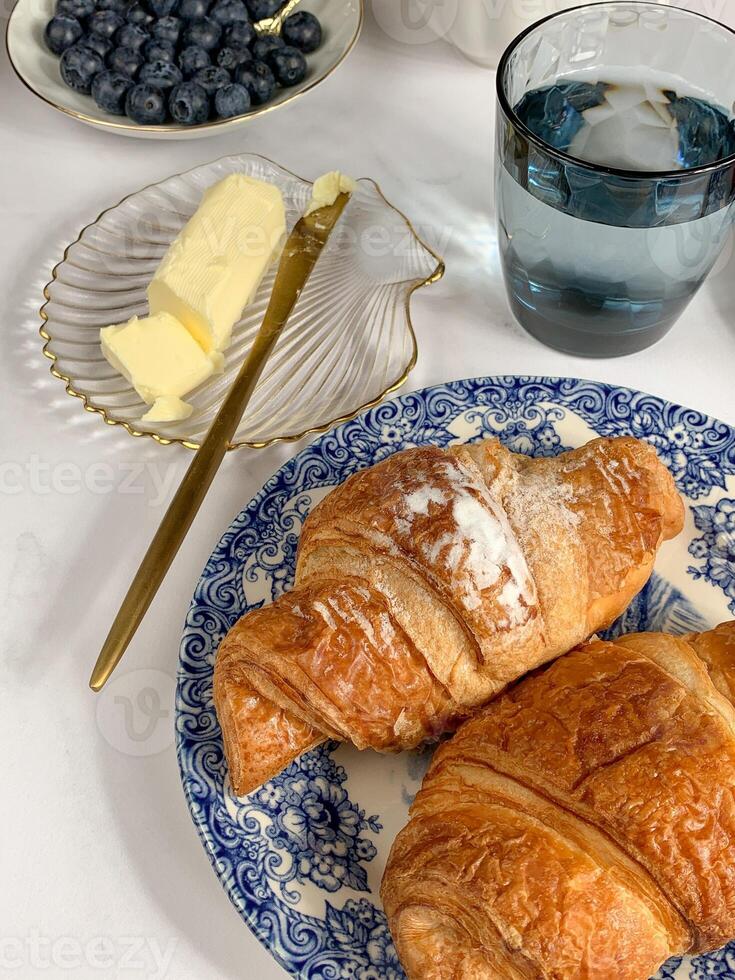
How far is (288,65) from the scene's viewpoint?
1674mm

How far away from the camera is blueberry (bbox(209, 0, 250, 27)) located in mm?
1699

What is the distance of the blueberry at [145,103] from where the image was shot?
1.62 m

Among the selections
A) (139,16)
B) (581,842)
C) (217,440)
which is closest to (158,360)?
(217,440)

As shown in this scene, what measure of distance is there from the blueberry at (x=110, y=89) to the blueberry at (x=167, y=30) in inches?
3.9

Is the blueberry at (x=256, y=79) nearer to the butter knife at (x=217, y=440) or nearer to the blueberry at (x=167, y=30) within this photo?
the blueberry at (x=167, y=30)

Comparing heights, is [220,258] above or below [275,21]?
below

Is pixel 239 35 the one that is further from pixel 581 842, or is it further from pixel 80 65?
pixel 581 842

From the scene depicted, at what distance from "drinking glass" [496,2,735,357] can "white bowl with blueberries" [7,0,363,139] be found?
1.69 feet

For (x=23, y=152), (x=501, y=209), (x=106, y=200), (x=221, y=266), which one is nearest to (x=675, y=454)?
(x=501, y=209)

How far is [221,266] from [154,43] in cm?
52

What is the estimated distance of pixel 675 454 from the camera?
124 centimetres

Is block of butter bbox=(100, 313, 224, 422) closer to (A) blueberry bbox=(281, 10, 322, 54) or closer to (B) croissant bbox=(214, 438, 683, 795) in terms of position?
(B) croissant bbox=(214, 438, 683, 795)

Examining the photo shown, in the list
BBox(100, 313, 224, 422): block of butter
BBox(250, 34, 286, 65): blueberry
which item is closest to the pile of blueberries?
BBox(250, 34, 286, 65): blueberry

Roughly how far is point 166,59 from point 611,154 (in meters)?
0.82
